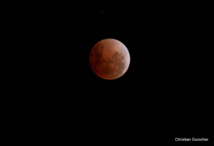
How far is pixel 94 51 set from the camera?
553 centimetres

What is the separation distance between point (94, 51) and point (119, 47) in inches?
27.7

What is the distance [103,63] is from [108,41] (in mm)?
765

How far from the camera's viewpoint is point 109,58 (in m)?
5.20

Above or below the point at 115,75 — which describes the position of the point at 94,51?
above

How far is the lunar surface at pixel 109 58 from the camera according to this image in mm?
5223

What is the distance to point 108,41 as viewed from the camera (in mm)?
5621

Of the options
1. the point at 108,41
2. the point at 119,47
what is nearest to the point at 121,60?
the point at 119,47

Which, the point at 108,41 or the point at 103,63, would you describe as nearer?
the point at 103,63

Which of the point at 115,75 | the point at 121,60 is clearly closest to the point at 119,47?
the point at 121,60

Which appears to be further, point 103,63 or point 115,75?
point 115,75

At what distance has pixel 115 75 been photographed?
5.61 meters

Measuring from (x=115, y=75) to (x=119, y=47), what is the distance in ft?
2.61

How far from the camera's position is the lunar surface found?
522 cm

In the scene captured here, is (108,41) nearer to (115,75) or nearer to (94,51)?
(94,51)
